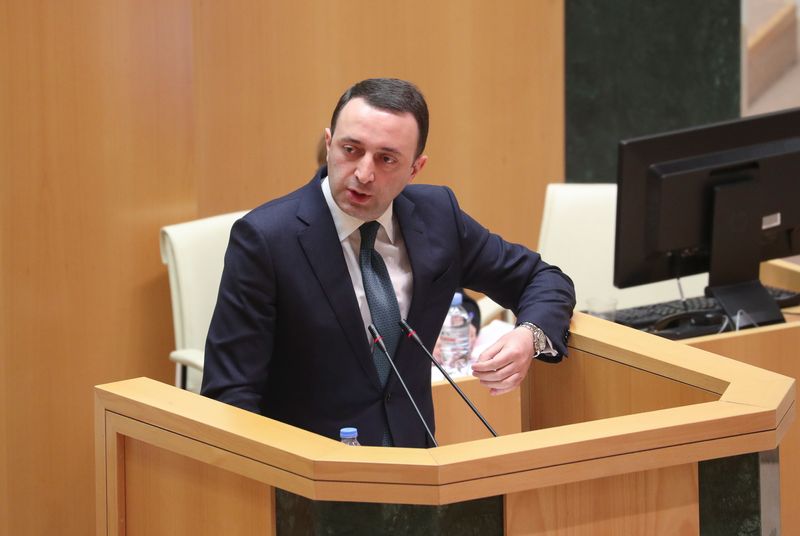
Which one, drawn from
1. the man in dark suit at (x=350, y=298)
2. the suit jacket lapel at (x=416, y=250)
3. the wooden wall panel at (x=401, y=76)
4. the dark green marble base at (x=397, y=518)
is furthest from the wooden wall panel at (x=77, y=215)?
the dark green marble base at (x=397, y=518)

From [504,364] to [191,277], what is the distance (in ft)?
5.51

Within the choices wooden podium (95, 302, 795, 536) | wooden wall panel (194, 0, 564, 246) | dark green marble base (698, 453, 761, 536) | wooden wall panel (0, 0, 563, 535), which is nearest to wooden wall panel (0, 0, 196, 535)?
wooden wall panel (0, 0, 563, 535)

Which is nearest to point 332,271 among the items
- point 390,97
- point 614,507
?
point 390,97

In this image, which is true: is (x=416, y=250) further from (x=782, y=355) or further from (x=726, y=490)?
(x=782, y=355)

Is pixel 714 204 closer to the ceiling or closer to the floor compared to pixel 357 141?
closer to the floor

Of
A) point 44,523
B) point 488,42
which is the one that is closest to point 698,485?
point 44,523

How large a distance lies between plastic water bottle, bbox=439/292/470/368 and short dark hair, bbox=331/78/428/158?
1.13 meters

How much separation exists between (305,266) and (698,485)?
836mm

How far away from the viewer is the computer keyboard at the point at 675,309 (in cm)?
316

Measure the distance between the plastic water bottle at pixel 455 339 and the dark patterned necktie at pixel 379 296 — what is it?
99 cm

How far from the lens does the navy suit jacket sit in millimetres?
2145

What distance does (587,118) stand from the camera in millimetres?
5152

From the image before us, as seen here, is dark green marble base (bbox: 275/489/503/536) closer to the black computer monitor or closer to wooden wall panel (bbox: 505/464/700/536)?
wooden wall panel (bbox: 505/464/700/536)

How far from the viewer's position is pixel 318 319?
2.20 m
